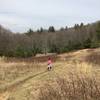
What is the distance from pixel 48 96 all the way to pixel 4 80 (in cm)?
1344

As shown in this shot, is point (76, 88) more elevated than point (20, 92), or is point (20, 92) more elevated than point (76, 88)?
point (76, 88)

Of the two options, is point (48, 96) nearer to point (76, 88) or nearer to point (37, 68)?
point (76, 88)

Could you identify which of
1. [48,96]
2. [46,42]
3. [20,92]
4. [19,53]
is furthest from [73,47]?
[48,96]

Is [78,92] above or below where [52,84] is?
above

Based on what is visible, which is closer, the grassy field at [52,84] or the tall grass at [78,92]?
the tall grass at [78,92]

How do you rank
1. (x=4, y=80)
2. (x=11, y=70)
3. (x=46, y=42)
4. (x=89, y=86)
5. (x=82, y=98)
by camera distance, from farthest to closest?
(x=46, y=42) < (x=11, y=70) < (x=4, y=80) < (x=89, y=86) < (x=82, y=98)

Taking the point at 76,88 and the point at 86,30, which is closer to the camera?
the point at 76,88

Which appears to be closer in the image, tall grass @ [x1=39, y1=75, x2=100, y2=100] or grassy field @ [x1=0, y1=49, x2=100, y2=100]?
tall grass @ [x1=39, y1=75, x2=100, y2=100]

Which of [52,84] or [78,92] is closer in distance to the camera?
[78,92]

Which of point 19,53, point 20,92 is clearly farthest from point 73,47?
point 20,92

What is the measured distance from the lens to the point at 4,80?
20.5 meters

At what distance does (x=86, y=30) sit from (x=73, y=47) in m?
30.1

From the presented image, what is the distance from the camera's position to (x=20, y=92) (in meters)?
14.5

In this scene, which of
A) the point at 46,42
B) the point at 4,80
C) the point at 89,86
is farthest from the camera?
the point at 46,42
